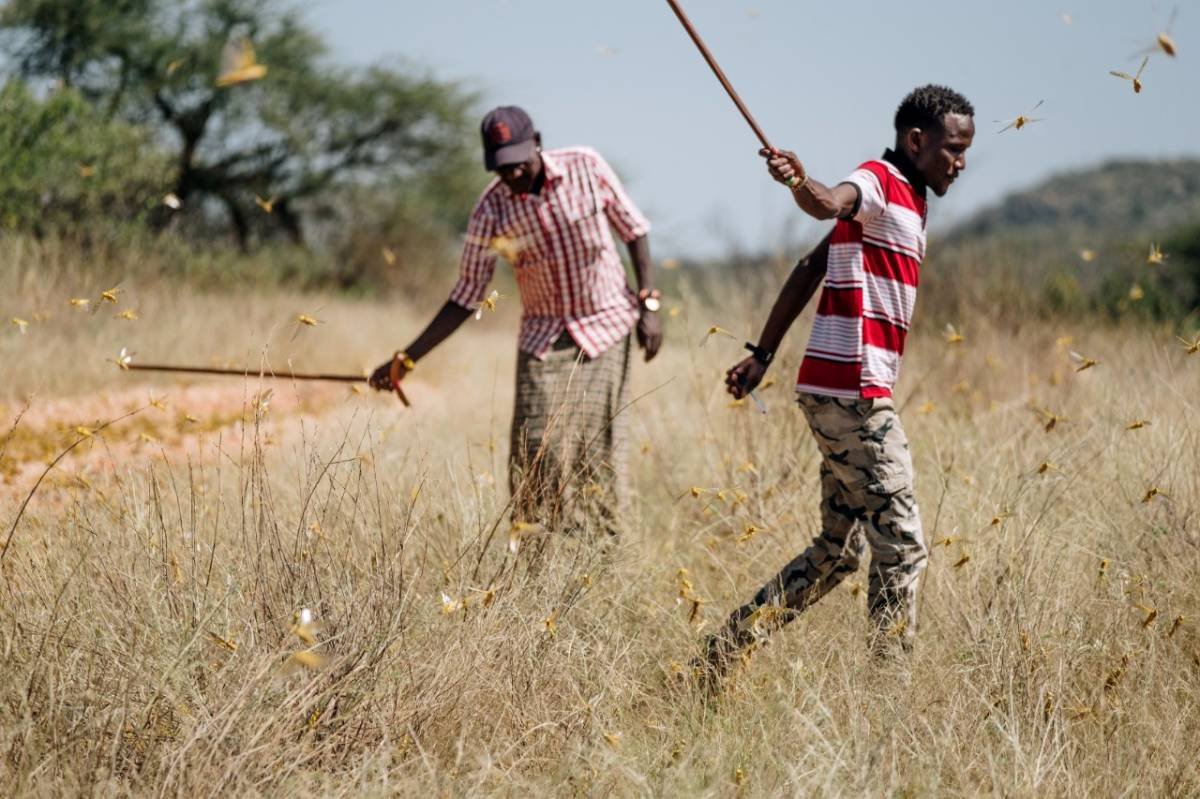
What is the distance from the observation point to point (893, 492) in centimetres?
283

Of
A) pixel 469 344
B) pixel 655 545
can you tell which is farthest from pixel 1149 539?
pixel 469 344

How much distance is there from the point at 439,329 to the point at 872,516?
173 cm

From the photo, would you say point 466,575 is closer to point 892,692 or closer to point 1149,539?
point 892,692

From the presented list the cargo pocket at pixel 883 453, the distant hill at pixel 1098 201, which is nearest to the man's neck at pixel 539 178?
the cargo pocket at pixel 883 453

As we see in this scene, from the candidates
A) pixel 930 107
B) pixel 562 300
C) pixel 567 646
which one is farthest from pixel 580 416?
pixel 930 107

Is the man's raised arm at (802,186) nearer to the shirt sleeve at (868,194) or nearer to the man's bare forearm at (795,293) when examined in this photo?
the shirt sleeve at (868,194)

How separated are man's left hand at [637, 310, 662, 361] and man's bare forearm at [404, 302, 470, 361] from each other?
0.68 meters

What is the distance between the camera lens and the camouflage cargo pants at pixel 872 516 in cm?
284

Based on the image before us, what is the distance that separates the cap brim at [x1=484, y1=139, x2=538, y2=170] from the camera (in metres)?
3.66

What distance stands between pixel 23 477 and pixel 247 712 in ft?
9.56

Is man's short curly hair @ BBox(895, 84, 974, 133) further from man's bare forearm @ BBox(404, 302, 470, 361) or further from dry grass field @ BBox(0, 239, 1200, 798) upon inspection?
man's bare forearm @ BBox(404, 302, 470, 361)

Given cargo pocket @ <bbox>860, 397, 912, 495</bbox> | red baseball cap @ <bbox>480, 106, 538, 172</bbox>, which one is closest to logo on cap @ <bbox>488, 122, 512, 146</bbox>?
red baseball cap @ <bbox>480, 106, 538, 172</bbox>

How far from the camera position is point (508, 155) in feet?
12.0

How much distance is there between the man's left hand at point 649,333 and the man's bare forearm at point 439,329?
0.68 meters
